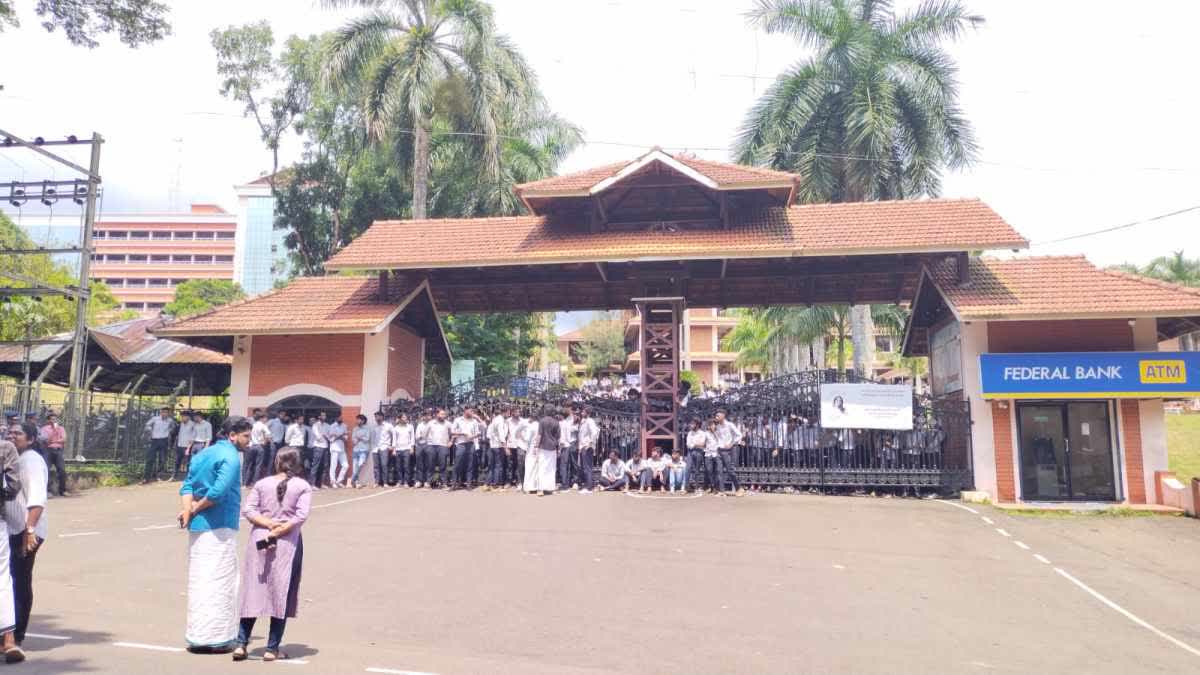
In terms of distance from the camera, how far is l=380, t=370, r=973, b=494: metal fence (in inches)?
679

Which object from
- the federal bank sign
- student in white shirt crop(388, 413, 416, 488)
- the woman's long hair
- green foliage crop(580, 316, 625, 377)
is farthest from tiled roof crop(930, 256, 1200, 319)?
green foliage crop(580, 316, 625, 377)

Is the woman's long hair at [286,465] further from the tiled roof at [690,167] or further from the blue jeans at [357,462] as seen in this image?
the tiled roof at [690,167]

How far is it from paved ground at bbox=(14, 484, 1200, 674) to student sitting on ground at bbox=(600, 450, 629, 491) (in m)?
2.43

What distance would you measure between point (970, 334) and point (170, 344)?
22169 mm

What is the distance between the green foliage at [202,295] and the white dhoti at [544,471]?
138 ft

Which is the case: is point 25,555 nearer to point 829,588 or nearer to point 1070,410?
point 829,588

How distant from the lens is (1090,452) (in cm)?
1712

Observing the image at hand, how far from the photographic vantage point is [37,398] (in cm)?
1825

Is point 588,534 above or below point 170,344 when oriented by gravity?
below

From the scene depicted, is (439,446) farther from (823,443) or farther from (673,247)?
(823,443)

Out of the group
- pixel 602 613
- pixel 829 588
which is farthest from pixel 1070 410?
pixel 602 613

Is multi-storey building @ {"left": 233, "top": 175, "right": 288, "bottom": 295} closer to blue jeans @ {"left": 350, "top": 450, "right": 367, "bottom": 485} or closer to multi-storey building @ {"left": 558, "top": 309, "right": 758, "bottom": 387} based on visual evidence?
multi-storey building @ {"left": 558, "top": 309, "right": 758, "bottom": 387}

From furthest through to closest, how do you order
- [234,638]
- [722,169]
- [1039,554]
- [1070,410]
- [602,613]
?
[722,169] → [1070,410] → [1039,554] → [602,613] → [234,638]

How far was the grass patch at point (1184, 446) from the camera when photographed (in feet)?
77.0
